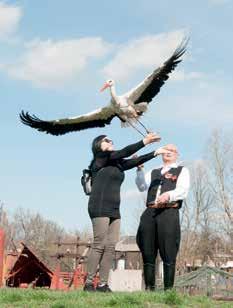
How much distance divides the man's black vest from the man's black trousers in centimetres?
16

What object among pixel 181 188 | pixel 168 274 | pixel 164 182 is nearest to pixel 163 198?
pixel 181 188

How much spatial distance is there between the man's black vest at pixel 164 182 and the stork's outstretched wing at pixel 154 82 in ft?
11.3

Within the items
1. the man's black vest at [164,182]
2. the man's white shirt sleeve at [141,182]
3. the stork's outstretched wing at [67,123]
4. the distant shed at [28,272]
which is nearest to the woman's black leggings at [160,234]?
the man's black vest at [164,182]

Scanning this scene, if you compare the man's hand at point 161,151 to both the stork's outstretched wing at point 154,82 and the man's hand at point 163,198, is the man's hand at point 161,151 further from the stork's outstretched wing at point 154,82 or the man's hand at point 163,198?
the stork's outstretched wing at point 154,82

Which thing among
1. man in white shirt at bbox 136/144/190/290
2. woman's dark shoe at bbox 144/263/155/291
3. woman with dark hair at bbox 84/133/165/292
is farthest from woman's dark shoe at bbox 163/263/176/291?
woman with dark hair at bbox 84/133/165/292

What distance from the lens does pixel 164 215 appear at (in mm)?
6688

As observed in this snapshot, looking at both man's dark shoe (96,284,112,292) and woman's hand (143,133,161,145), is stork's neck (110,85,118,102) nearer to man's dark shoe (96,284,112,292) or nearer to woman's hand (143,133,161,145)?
woman's hand (143,133,161,145)

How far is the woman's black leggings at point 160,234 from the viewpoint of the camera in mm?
6617

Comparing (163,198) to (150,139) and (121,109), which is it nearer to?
(150,139)

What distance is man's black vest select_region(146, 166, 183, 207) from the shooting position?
6.77m

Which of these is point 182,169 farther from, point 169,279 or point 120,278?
point 120,278

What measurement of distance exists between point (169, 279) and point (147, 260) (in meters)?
0.32

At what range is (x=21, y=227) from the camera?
254 feet

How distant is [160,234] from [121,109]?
3.67 metres
